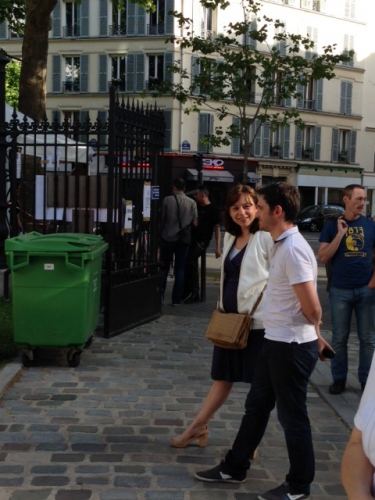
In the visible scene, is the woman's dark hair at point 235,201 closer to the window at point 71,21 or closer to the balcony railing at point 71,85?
the balcony railing at point 71,85

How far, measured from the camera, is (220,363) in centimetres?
477

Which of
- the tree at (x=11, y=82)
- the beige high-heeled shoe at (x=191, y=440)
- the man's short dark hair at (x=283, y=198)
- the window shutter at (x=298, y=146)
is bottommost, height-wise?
the beige high-heeled shoe at (x=191, y=440)

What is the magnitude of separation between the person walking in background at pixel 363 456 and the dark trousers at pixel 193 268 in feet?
30.6

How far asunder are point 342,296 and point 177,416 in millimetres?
1808

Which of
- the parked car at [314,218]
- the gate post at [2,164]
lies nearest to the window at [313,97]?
the parked car at [314,218]

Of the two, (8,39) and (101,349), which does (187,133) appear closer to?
(8,39)

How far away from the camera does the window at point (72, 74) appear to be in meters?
41.9

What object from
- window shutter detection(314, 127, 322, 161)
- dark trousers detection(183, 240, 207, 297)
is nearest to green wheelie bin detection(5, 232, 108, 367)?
dark trousers detection(183, 240, 207, 297)

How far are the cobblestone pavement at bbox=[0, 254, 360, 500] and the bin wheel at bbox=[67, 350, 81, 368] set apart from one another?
0.06m

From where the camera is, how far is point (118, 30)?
41156mm

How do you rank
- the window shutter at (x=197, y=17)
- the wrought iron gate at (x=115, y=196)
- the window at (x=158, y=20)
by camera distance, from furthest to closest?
the window at (x=158, y=20)
the window shutter at (x=197, y=17)
the wrought iron gate at (x=115, y=196)

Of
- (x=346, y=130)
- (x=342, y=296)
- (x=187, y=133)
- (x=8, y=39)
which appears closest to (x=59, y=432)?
(x=342, y=296)

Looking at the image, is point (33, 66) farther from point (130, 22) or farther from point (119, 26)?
point (119, 26)

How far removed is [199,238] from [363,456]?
946 centimetres
